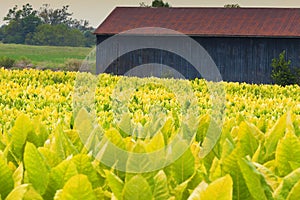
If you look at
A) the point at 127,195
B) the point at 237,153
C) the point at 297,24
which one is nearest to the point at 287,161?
the point at 237,153

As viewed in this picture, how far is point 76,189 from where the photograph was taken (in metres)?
1.90

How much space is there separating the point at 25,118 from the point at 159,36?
3161 cm

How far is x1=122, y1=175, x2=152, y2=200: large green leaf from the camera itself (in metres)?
1.99

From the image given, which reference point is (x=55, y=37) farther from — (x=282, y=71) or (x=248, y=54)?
(x=282, y=71)

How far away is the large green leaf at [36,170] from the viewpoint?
237cm

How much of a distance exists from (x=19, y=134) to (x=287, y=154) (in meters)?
1.28

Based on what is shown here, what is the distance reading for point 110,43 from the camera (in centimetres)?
3528

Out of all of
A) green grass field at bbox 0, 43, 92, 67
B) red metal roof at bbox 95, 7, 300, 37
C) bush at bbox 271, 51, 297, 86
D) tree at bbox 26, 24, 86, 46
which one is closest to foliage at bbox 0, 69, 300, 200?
bush at bbox 271, 51, 297, 86

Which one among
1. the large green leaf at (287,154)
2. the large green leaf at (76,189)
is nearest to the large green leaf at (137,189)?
the large green leaf at (76,189)

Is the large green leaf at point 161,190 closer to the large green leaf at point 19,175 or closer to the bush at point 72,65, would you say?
the large green leaf at point 19,175

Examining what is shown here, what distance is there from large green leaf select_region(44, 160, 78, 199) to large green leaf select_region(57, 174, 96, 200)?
1.12ft

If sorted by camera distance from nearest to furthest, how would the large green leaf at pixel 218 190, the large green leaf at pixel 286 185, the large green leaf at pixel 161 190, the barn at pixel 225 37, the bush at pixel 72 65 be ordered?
the large green leaf at pixel 218 190 < the large green leaf at pixel 286 185 < the large green leaf at pixel 161 190 < the barn at pixel 225 37 < the bush at pixel 72 65

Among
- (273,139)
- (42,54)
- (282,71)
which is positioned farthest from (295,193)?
(42,54)

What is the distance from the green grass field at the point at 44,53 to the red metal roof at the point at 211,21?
3614 cm
